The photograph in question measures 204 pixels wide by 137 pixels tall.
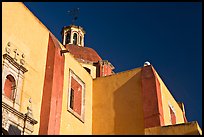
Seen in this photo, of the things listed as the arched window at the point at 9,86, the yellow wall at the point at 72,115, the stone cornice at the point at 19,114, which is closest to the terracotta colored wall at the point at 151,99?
the yellow wall at the point at 72,115

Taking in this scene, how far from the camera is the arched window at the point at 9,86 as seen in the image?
1136 cm

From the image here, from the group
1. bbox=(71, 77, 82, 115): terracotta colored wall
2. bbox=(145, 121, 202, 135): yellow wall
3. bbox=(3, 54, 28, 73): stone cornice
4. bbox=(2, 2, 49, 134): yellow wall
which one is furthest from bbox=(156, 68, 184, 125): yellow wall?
bbox=(3, 54, 28, 73): stone cornice

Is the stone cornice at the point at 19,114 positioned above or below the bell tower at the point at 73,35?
below

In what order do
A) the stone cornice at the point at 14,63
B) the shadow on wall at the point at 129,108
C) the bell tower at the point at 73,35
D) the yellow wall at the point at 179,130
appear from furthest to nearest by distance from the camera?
1. the bell tower at the point at 73,35
2. the shadow on wall at the point at 129,108
3. the stone cornice at the point at 14,63
4. the yellow wall at the point at 179,130

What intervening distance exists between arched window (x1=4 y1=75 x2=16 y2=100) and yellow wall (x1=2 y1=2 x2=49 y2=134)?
1.11 feet

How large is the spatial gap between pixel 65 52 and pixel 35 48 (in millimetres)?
1192

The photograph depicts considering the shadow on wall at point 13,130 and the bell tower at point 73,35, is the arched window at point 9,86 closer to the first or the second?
the shadow on wall at point 13,130

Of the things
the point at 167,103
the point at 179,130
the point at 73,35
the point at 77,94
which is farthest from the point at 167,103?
the point at 73,35

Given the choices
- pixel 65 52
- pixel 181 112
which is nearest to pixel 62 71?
pixel 65 52

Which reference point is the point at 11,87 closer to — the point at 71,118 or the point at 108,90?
the point at 71,118

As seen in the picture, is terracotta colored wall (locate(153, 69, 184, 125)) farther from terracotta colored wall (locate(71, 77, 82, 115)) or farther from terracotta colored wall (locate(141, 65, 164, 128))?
terracotta colored wall (locate(71, 77, 82, 115))

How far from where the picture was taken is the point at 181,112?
18.2 meters

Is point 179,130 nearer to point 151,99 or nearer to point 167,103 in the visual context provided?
point 151,99

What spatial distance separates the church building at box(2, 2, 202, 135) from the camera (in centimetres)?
1123
